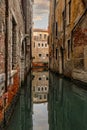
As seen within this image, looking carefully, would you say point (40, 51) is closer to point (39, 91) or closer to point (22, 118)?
point (39, 91)

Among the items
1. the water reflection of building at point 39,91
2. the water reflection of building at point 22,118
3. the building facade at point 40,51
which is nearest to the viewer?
the water reflection of building at point 22,118

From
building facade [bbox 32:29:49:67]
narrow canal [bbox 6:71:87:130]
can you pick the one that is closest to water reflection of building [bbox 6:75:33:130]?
narrow canal [bbox 6:71:87:130]

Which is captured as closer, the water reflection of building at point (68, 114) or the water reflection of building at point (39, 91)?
the water reflection of building at point (68, 114)

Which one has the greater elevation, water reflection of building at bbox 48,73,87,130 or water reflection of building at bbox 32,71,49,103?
water reflection of building at bbox 48,73,87,130

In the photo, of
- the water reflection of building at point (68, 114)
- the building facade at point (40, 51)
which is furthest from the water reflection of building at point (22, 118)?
the building facade at point (40, 51)

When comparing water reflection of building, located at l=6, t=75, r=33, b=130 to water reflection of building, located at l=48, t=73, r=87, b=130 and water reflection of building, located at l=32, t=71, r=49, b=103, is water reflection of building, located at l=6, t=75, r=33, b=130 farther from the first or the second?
water reflection of building, located at l=32, t=71, r=49, b=103

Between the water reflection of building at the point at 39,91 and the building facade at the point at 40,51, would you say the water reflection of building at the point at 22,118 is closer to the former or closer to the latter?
the water reflection of building at the point at 39,91

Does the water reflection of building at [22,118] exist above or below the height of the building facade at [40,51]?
below

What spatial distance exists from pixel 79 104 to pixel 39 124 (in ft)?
9.06

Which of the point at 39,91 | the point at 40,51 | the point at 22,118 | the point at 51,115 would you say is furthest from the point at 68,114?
the point at 40,51

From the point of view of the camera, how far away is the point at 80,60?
1491 centimetres

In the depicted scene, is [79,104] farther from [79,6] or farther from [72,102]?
[79,6]

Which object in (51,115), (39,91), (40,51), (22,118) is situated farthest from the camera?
(40,51)

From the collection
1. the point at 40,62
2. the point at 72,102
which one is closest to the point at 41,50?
the point at 40,62
